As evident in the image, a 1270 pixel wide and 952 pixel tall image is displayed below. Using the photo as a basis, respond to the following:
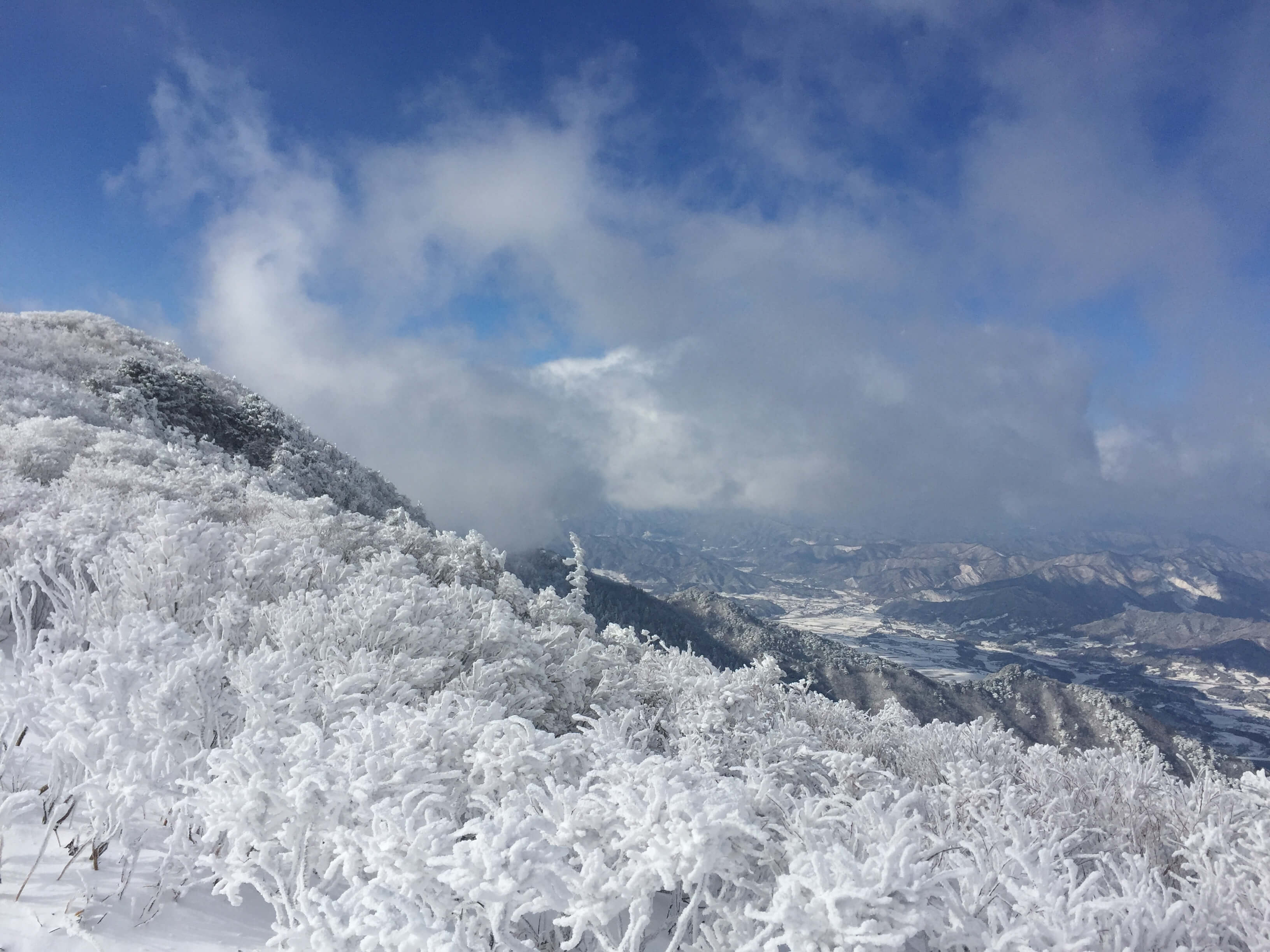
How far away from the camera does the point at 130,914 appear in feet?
15.6

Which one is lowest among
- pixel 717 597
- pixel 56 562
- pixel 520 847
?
pixel 520 847

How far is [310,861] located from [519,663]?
563 cm

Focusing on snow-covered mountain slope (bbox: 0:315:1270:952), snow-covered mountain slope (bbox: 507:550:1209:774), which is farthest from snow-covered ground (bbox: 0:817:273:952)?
snow-covered mountain slope (bbox: 507:550:1209:774)

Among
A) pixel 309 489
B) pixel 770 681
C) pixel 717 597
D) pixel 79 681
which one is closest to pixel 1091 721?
pixel 717 597

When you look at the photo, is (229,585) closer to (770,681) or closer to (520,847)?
(520,847)

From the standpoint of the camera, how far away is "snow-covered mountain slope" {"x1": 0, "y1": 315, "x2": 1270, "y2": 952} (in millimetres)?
3789

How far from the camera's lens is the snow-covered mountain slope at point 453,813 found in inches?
149

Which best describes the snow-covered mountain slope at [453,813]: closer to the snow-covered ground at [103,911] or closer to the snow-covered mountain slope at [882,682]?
the snow-covered ground at [103,911]

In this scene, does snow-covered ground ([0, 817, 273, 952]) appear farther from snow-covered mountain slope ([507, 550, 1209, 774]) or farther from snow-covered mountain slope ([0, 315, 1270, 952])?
snow-covered mountain slope ([507, 550, 1209, 774])

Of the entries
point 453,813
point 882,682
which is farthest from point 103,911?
point 882,682

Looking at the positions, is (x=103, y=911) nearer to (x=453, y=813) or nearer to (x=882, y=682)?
(x=453, y=813)

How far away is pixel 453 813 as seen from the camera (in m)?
4.91

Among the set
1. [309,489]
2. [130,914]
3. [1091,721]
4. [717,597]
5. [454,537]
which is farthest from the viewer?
[717,597]

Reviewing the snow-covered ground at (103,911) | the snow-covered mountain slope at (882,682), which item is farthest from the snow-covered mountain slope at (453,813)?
the snow-covered mountain slope at (882,682)
